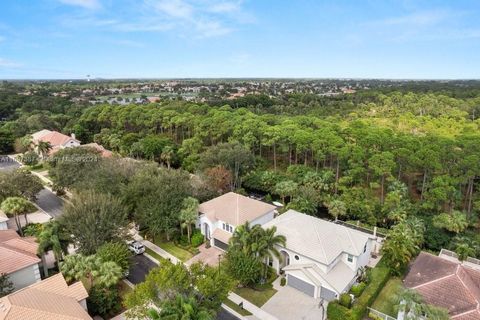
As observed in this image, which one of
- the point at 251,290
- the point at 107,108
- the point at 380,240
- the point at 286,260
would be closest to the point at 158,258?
the point at 251,290

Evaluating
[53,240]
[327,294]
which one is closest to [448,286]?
[327,294]

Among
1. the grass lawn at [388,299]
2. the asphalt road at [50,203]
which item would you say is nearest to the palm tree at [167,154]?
the asphalt road at [50,203]

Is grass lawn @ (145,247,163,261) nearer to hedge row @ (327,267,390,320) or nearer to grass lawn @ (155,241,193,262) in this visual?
grass lawn @ (155,241,193,262)

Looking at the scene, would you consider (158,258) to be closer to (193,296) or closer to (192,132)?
(193,296)

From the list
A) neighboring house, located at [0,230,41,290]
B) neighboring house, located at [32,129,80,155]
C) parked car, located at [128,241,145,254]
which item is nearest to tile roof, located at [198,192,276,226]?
parked car, located at [128,241,145,254]

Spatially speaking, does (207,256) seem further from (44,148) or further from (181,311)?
(44,148)

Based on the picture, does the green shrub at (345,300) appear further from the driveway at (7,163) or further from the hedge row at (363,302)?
the driveway at (7,163)
